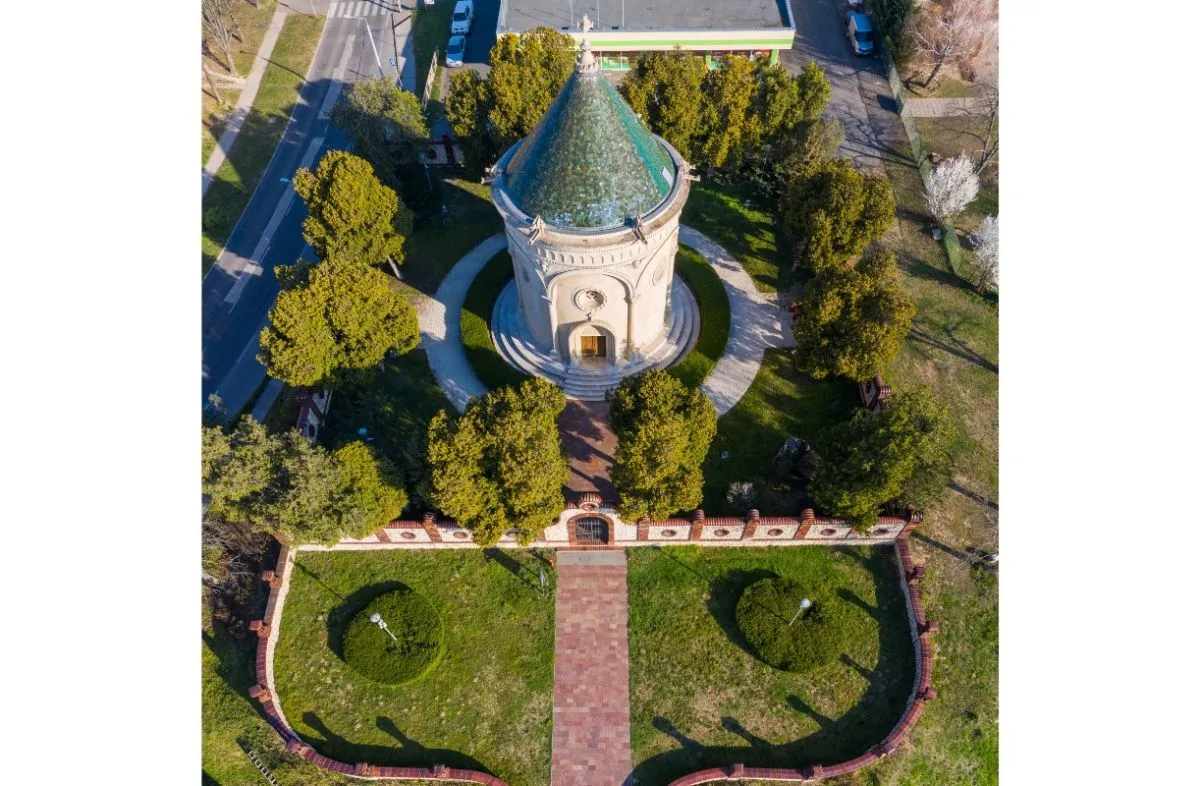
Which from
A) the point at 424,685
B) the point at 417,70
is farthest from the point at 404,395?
the point at 417,70

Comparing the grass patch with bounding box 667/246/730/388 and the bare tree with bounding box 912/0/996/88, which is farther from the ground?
the bare tree with bounding box 912/0/996/88

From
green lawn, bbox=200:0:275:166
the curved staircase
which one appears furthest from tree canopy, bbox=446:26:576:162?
green lawn, bbox=200:0:275:166

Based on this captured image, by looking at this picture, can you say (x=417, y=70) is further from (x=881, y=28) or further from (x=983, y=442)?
(x=983, y=442)

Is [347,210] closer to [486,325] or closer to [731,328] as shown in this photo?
[486,325]

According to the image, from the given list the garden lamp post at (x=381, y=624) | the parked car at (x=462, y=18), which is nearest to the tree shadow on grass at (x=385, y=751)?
the garden lamp post at (x=381, y=624)

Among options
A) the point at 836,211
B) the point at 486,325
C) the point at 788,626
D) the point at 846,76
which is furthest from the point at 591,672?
the point at 846,76

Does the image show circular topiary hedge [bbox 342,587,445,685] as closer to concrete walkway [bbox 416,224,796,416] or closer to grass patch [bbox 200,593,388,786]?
grass patch [bbox 200,593,388,786]
